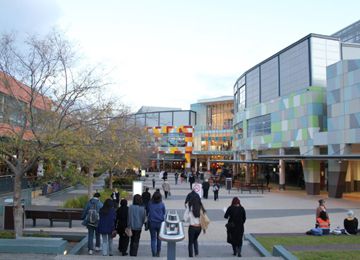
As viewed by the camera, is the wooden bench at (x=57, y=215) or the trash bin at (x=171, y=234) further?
the wooden bench at (x=57, y=215)

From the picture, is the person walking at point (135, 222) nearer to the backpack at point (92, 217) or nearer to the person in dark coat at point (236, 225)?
the backpack at point (92, 217)

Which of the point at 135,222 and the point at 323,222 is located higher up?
the point at 135,222

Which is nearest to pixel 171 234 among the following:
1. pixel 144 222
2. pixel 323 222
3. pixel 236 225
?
pixel 144 222

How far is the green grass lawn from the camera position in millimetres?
9289

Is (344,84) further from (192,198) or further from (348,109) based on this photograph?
(192,198)

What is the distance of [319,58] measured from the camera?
4081 centimetres

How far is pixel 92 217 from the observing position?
33.8 ft

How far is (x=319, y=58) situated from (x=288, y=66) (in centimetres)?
422

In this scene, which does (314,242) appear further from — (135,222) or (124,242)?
(124,242)

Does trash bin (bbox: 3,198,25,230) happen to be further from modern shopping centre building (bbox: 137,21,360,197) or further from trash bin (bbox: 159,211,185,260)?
modern shopping centre building (bbox: 137,21,360,197)

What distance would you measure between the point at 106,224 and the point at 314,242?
581 centimetres

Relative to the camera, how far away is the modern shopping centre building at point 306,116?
30.3 metres

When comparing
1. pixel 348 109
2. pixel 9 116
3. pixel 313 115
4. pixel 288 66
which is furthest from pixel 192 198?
pixel 288 66

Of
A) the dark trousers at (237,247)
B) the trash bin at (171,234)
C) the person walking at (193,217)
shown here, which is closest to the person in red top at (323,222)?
the dark trousers at (237,247)
